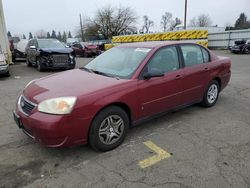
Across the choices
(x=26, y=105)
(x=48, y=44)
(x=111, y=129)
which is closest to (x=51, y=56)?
(x=48, y=44)

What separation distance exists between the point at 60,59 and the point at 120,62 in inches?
327

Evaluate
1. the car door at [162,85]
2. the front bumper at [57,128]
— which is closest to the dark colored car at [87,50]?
the car door at [162,85]

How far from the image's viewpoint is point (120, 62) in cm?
430

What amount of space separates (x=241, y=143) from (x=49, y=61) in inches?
393

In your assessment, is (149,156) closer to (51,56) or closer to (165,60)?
(165,60)

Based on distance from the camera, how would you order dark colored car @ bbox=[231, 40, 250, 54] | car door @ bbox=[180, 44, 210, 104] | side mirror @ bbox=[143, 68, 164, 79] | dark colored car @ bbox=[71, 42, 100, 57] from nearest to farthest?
side mirror @ bbox=[143, 68, 164, 79] < car door @ bbox=[180, 44, 210, 104] < dark colored car @ bbox=[231, 40, 250, 54] < dark colored car @ bbox=[71, 42, 100, 57]

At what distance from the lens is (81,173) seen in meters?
3.04

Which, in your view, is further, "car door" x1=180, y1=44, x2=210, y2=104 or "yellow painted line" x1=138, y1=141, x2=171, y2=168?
"car door" x1=180, y1=44, x2=210, y2=104

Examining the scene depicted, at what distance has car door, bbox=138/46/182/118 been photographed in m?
3.92

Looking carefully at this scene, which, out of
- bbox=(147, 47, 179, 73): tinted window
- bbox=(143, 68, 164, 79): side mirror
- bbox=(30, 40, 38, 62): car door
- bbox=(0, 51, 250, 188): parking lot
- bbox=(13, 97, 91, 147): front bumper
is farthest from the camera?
bbox=(30, 40, 38, 62): car door

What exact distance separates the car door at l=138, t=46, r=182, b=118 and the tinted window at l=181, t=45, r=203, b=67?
26cm

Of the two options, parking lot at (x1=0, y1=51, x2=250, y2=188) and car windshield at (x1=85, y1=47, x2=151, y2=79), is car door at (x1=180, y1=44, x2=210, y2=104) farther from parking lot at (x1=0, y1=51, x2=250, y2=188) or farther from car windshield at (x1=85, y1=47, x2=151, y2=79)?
car windshield at (x1=85, y1=47, x2=151, y2=79)


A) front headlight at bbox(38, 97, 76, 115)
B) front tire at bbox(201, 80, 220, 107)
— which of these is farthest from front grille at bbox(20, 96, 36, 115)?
front tire at bbox(201, 80, 220, 107)

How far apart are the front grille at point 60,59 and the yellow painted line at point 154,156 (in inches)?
360
